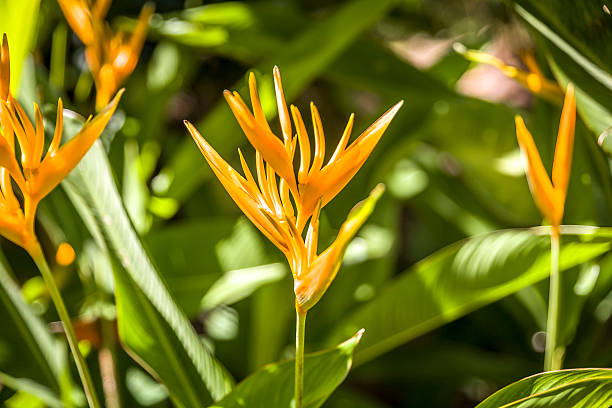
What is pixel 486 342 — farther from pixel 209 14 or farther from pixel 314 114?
pixel 314 114

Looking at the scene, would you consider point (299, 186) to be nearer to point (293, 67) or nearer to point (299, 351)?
point (299, 351)

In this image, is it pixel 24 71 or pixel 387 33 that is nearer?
pixel 24 71

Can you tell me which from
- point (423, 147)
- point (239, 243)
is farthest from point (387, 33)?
point (239, 243)

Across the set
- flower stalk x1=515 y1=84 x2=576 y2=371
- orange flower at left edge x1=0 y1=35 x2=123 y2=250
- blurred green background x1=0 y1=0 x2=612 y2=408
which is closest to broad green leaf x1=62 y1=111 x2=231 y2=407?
blurred green background x1=0 y1=0 x2=612 y2=408

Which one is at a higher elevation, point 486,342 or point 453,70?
point 453,70

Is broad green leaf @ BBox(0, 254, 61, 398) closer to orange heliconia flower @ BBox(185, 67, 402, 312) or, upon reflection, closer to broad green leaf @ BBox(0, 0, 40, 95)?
broad green leaf @ BBox(0, 0, 40, 95)

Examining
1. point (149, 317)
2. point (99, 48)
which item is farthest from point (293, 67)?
point (149, 317)

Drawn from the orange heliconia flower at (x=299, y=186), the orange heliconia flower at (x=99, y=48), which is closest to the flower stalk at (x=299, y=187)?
the orange heliconia flower at (x=299, y=186)
